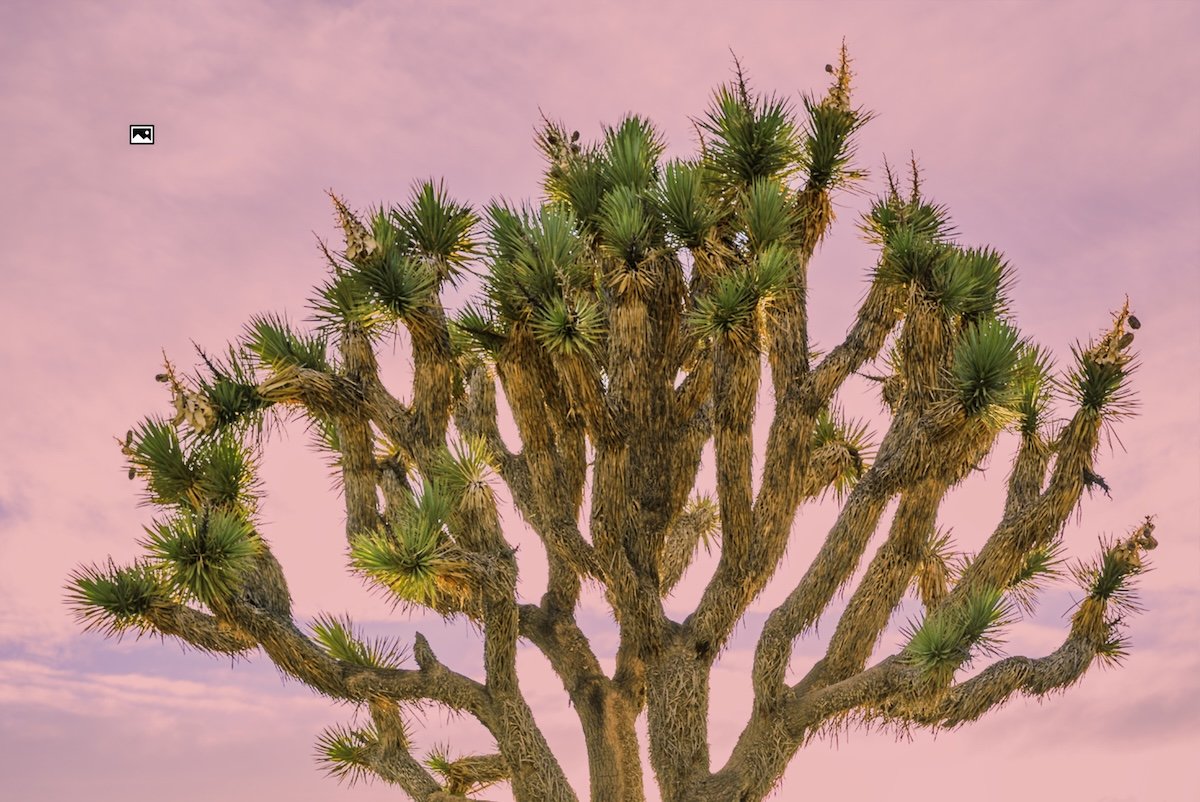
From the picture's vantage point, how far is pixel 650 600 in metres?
10.6

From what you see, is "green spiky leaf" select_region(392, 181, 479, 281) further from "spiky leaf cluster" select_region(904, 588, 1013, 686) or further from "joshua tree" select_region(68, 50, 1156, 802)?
"spiky leaf cluster" select_region(904, 588, 1013, 686)

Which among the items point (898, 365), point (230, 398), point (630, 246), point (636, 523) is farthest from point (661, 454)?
point (230, 398)

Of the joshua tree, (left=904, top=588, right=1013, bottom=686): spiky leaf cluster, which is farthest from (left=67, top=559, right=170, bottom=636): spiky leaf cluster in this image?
(left=904, top=588, right=1013, bottom=686): spiky leaf cluster

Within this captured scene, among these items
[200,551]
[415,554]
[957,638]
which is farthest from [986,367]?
[200,551]

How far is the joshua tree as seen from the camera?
32.1 ft

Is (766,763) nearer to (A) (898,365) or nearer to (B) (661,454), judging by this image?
(B) (661,454)

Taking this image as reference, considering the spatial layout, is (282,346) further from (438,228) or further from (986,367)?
(986,367)

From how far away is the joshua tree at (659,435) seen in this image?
32.1ft

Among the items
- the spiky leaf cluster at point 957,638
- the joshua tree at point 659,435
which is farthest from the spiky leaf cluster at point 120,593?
the spiky leaf cluster at point 957,638

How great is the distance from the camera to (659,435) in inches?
418

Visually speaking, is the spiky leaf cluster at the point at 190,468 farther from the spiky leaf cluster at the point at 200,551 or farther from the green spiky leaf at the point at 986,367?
the green spiky leaf at the point at 986,367

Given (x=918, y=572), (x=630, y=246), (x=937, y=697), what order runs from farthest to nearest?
(x=918, y=572) < (x=630, y=246) < (x=937, y=697)

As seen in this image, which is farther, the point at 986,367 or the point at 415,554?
the point at 986,367

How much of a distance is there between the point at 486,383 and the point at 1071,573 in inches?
200
